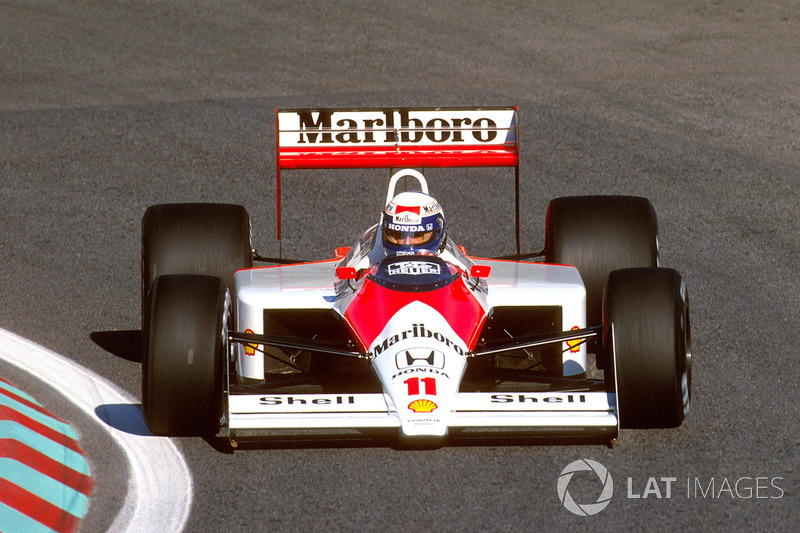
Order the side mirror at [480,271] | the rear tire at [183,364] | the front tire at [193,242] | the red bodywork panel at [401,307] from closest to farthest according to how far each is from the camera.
Answer: 1. the rear tire at [183,364]
2. the red bodywork panel at [401,307]
3. the side mirror at [480,271]
4. the front tire at [193,242]

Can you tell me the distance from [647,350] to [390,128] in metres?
3.00

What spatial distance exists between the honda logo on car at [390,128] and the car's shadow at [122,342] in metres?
1.70

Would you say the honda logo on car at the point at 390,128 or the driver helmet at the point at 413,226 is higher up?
the honda logo on car at the point at 390,128

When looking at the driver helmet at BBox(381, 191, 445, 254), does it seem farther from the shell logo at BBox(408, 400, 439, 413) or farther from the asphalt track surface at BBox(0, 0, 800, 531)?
the shell logo at BBox(408, 400, 439, 413)

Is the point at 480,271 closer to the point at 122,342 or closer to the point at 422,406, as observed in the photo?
the point at 422,406

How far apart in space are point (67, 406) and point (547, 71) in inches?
389

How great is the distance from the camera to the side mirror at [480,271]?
7.79m

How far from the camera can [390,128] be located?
9195 mm

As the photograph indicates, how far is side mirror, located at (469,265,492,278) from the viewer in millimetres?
7793

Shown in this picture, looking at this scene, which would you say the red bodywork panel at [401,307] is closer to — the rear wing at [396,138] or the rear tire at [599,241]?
the rear tire at [599,241]

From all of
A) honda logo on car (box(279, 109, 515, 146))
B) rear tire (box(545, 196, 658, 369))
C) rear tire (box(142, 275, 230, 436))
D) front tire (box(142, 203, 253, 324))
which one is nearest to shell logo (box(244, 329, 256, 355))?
rear tire (box(142, 275, 230, 436))

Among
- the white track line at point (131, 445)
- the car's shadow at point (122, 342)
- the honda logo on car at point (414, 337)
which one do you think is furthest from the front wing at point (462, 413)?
the car's shadow at point (122, 342)

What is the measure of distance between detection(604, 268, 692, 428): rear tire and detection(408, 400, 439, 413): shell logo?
0.98m

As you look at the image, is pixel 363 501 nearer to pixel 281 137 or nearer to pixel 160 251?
pixel 160 251
